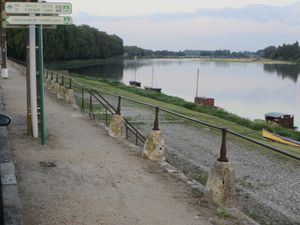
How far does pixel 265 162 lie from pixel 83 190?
8835 mm

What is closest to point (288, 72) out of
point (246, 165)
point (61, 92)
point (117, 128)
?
point (61, 92)

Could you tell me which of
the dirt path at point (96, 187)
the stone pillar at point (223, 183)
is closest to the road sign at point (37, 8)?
the dirt path at point (96, 187)

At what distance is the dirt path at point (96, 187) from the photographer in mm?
5527

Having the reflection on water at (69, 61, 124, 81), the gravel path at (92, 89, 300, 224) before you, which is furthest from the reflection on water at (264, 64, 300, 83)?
the gravel path at (92, 89, 300, 224)

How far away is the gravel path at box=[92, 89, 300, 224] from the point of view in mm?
9047

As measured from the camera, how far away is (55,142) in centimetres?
979

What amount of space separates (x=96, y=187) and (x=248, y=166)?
7644 millimetres

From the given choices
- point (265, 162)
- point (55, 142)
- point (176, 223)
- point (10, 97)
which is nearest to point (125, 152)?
point (55, 142)

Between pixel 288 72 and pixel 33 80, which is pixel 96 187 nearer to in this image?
pixel 33 80

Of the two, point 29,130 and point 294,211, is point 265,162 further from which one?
point 29,130

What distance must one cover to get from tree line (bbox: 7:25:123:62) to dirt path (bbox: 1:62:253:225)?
3421 cm

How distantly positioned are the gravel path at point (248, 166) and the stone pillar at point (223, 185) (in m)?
2.35

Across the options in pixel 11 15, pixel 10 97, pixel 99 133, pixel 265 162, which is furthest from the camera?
pixel 10 97

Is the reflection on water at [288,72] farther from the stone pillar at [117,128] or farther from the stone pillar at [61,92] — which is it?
the stone pillar at [117,128]
